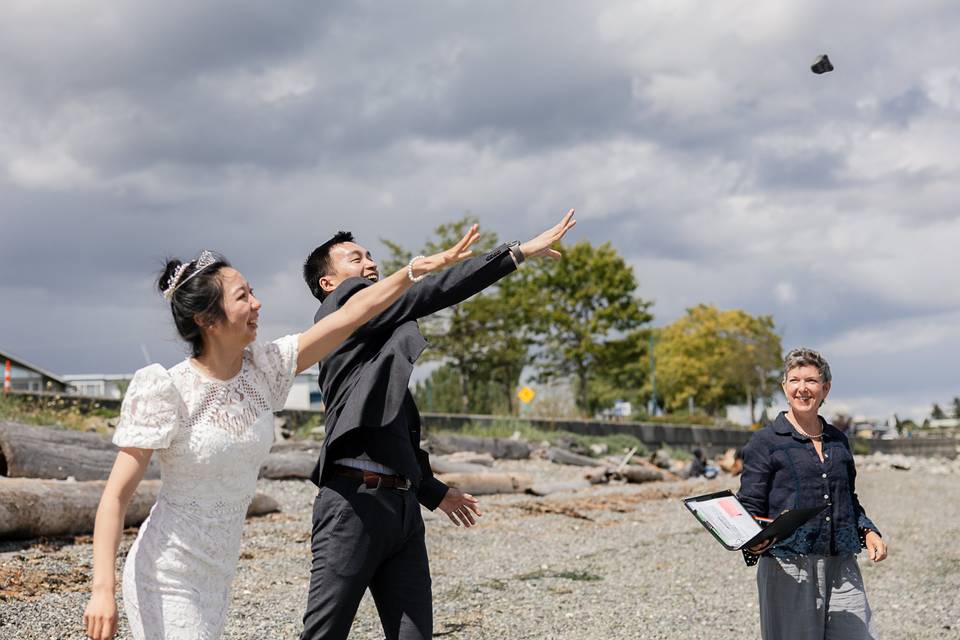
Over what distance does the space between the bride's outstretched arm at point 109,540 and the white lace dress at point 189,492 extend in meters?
0.05

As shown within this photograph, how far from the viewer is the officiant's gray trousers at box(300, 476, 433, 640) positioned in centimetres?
326

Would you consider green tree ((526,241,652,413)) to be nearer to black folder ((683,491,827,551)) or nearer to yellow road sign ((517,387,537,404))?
yellow road sign ((517,387,537,404))

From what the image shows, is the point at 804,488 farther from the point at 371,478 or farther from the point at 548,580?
the point at 548,580

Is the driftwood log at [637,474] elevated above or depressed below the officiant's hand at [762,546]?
below

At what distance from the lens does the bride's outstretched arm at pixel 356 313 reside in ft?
10.1

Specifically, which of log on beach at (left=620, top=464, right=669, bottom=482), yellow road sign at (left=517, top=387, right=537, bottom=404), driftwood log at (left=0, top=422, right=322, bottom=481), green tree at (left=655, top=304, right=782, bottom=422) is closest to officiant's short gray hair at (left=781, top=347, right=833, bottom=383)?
driftwood log at (left=0, top=422, right=322, bottom=481)

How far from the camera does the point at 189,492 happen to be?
2.75 meters

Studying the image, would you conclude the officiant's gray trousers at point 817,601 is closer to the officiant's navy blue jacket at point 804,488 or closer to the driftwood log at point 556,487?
the officiant's navy blue jacket at point 804,488

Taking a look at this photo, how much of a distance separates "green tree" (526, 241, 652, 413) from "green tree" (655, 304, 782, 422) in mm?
13567

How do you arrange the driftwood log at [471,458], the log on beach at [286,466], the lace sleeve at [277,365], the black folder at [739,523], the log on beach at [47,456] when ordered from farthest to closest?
1. the driftwood log at [471,458]
2. the log on beach at [286,466]
3. the log on beach at [47,456]
4. the black folder at [739,523]
5. the lace sleeve at [277,365]

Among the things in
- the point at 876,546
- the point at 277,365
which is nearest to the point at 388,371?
the point at 277,365

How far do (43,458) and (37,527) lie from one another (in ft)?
5.98

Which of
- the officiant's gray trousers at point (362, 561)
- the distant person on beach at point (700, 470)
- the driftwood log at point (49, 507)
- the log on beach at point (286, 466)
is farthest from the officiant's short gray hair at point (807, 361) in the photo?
the distant person on beach at point (700, 470)

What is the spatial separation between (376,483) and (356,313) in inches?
24.0
